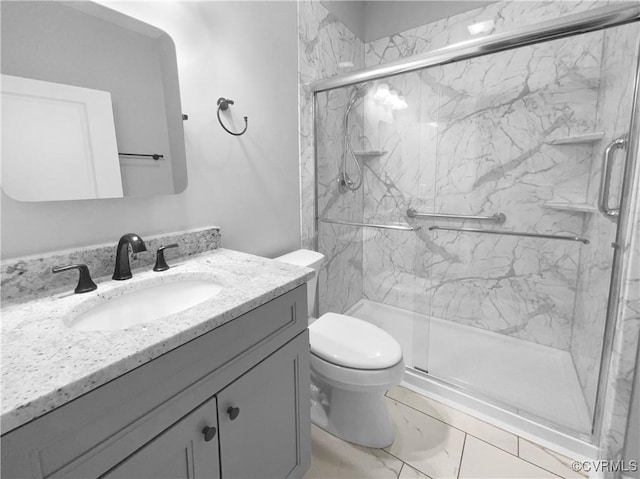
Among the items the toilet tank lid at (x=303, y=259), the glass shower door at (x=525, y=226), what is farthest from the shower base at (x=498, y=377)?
the toilet tank lid at (x=303, y=259)

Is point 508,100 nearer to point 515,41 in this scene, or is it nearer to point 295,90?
point 515,41

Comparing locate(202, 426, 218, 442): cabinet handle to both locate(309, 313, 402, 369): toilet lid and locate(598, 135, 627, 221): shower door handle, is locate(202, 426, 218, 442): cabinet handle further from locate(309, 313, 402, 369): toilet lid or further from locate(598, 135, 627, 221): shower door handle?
locate(598, 135, 627, 221): shower door handle

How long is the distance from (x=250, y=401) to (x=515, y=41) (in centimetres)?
165

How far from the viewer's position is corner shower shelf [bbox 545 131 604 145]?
1.64 meters

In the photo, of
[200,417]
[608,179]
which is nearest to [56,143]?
Result: [200,417]

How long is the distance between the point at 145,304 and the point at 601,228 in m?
2.04

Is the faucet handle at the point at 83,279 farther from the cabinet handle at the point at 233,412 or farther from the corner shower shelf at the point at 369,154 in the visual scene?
the corner shower shelf at the point at 369,154

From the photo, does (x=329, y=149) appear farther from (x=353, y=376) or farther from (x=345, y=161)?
(x=353, y=376)

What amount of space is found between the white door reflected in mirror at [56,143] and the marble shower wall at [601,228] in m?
1.91

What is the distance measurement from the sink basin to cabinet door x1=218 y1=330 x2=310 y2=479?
290 mm

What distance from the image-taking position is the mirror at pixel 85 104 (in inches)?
32.0

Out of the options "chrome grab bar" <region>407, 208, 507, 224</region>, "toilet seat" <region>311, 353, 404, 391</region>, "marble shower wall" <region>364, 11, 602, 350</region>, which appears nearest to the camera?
"toilet seat" <region>311, 353, 404, 391</region>

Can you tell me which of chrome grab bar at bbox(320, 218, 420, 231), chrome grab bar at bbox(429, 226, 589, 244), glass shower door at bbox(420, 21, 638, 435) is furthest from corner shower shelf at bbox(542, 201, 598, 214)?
chrome grab bar at bbox(320, 218, 420, 231)

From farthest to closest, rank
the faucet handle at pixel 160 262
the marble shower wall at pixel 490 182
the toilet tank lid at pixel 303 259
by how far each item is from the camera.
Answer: the marble shower wall at pixel 490 182 < the toilet tank lid at pixel 303 259 < the faucet handle at pixel 160 262
